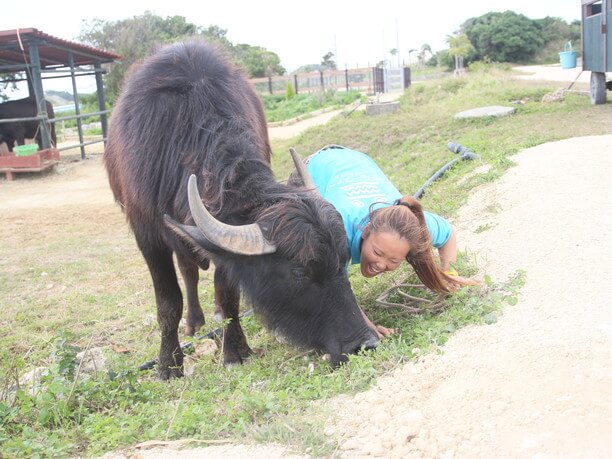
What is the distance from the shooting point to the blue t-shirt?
3.95 meters

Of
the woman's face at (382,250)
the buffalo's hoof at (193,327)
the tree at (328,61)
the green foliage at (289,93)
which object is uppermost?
the tree at (328,61)

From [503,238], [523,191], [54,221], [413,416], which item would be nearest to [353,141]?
[54,221]

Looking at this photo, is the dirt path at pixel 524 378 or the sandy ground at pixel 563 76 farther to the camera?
the sandy ground at pixel 563 76

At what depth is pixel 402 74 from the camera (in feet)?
89.4

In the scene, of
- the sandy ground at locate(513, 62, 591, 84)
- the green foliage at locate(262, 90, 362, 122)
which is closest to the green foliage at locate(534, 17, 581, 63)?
the green foliage at locate(262, 90, 362, 122)

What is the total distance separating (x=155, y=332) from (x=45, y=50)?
13050 mm

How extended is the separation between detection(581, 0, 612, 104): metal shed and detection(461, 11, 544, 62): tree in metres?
25.3

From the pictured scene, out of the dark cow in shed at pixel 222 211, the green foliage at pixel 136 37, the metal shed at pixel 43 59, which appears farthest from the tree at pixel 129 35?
the dark cow in shed at pixel 222 211

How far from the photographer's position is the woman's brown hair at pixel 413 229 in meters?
3.60

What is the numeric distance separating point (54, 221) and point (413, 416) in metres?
8.59

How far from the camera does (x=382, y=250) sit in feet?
11.9

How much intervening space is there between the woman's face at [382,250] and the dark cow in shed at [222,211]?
22 centimetres

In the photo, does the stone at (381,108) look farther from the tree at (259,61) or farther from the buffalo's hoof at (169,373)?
the tree at (259,61)

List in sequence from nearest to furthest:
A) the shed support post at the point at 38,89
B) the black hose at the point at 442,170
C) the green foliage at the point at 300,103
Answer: the black hose at the point at 442,170 < the shed support post at the point at 38,89 < the green foliage at the point at 300,103
